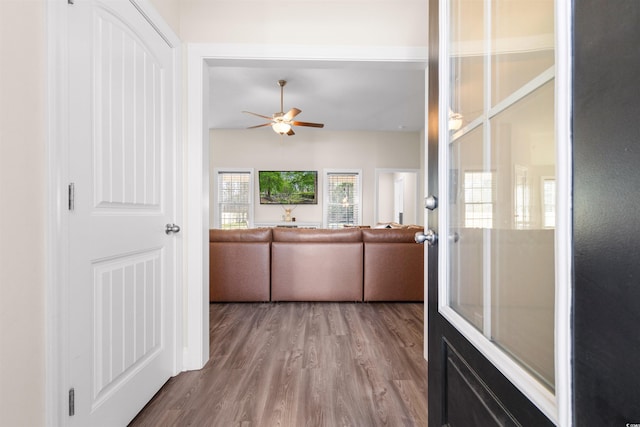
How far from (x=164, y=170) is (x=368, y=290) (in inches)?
92.2

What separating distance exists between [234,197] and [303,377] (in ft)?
18.4

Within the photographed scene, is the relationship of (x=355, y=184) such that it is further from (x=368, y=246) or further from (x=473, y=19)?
(x=473, y=19)

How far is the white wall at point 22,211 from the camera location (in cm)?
87

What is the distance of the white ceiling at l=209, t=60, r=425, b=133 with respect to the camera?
4.09 metres

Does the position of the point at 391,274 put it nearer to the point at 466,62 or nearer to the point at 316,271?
the point at 316,271

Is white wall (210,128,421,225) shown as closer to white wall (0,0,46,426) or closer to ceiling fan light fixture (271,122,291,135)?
ceiling fan light fixture (271,122,291,135)

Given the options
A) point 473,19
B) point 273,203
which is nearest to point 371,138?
point 273,203

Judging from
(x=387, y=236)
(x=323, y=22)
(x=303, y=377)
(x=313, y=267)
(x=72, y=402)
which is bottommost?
(x=303, y=377)

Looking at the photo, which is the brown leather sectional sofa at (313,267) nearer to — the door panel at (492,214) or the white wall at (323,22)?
the white wall at (323,22)

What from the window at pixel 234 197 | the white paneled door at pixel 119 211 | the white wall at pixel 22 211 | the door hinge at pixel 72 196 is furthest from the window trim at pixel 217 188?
the white wall at pixel 22 211

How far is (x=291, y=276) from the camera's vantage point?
127 inches

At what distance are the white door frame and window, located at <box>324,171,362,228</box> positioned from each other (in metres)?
4.96

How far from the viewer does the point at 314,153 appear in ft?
22.7

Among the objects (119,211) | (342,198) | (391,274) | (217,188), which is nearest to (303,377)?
(119,211)
